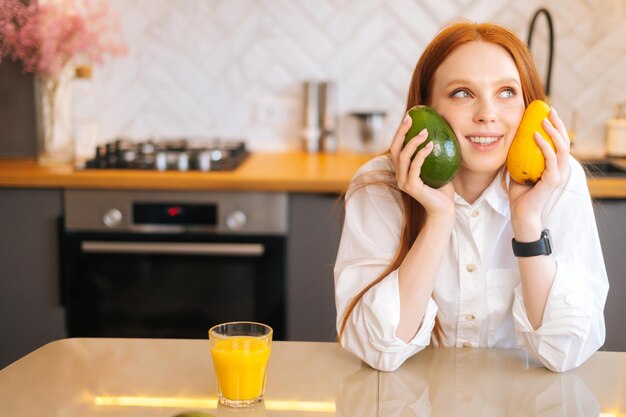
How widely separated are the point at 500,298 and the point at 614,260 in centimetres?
107

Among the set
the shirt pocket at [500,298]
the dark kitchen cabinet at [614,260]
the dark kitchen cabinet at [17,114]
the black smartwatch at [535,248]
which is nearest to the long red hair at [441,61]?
the shirt pocket at [500,298]

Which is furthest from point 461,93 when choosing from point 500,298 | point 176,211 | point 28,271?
point 28,271

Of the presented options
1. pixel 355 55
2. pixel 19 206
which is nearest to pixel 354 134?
pixel 355 55

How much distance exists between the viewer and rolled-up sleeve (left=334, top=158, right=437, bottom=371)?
1261 mm

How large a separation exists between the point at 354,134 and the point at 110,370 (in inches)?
79.9

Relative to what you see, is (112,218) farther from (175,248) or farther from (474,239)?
(474,239)

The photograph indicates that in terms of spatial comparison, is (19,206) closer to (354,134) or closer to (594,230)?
(354,134)

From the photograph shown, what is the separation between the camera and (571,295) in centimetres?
135

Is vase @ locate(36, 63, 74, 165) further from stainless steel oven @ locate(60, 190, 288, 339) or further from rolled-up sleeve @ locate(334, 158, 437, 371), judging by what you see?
rolled-up sleeve @ locate(334, 158, 437, 371)

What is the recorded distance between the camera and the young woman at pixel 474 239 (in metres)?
1.33

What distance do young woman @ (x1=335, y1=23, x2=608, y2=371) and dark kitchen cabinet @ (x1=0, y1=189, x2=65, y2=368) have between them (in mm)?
1317

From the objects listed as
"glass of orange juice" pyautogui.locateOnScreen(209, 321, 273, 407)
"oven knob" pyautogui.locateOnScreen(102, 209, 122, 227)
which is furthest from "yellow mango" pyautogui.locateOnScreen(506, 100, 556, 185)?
"oven knob" pyautogui.locateOnScreen(102, 209, 122, 227)

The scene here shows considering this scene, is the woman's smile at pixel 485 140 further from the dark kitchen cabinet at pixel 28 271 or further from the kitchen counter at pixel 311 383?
the dark kitchen cabinet at pixel 28 271

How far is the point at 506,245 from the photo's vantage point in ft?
5.14
